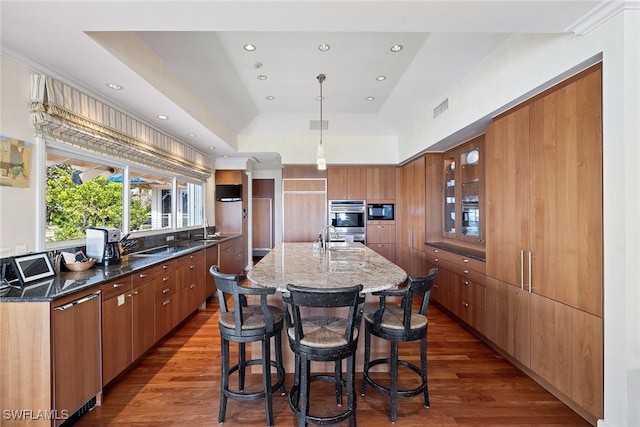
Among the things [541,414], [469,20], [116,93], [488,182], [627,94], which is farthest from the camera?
[488,182]

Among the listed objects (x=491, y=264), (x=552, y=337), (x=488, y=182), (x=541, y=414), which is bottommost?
(x=541, y=414)

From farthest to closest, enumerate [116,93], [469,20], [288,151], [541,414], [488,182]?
[288,151]
[488,182]
[116,93]
[541,414]
[469,20]

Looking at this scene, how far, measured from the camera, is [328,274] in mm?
2158

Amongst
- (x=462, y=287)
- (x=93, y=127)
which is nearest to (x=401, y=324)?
(x=462, y=287)

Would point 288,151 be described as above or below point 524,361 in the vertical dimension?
above

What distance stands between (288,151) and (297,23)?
12.8 ft

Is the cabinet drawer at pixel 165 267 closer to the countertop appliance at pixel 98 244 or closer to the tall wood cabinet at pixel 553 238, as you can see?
the countertop appliance at pixel 98 244

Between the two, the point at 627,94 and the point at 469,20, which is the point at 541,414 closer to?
the point at 627,94

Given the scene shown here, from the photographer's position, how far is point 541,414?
205 centimetres

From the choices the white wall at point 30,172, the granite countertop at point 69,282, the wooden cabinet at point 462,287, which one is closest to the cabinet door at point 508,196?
the wooden cabinet at point 462,287

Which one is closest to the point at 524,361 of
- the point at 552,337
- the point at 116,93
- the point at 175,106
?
the point at 552,337

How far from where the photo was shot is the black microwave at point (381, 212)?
5781mm

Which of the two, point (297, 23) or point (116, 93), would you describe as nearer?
point (297, 23)

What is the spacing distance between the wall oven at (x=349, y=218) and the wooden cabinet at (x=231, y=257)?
1.93 m
